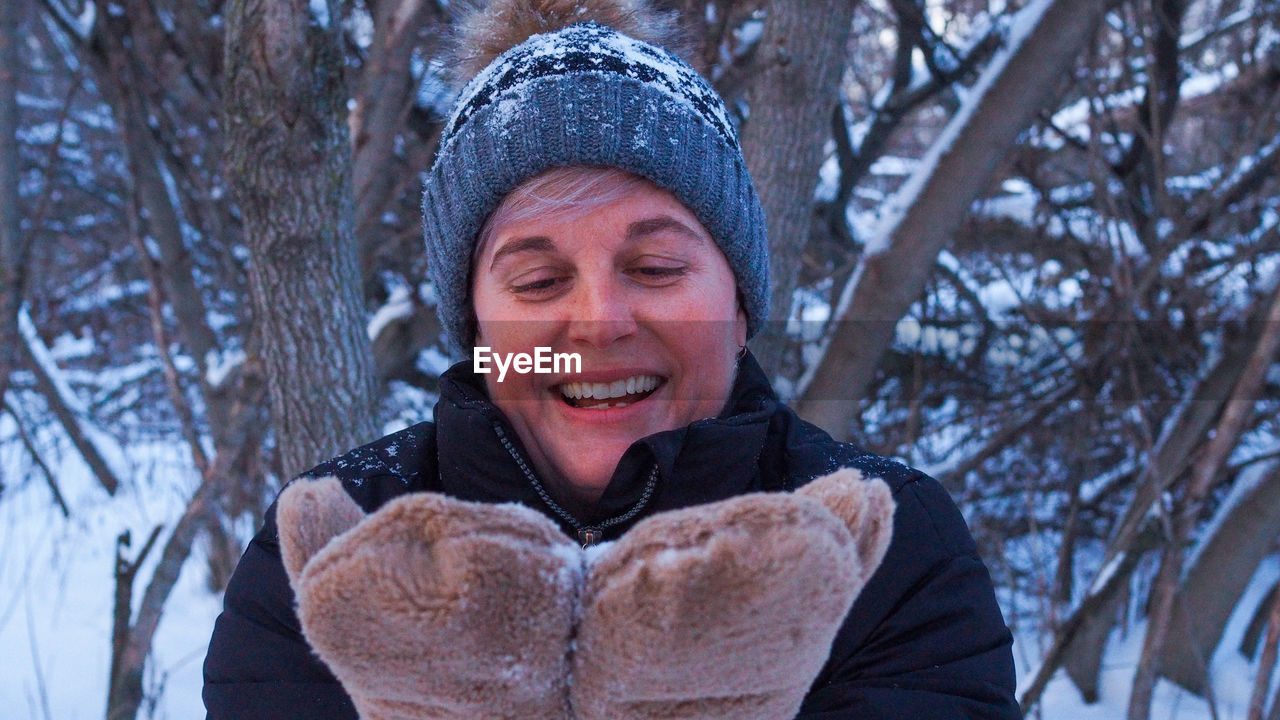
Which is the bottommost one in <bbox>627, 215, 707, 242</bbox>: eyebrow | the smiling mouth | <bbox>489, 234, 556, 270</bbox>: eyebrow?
the smiling mouth

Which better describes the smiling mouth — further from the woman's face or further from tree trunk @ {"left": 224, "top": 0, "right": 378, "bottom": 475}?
tree trunk @ {"left": 224, "top": 0, "right": 378, "bottom": 475}

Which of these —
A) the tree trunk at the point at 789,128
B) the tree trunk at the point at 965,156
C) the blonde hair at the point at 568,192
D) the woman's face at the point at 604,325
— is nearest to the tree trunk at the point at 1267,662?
the tree trunk at the point at 965,156

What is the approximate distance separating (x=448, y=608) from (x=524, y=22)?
1.30 m

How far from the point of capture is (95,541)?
5.71 metres

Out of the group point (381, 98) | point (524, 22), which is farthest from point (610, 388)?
point (381, 98)

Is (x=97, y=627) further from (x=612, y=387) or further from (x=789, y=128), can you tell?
(x=612, y=387)

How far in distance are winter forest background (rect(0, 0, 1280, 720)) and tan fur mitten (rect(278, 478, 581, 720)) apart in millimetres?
1425

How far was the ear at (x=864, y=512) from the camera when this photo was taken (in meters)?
0.89

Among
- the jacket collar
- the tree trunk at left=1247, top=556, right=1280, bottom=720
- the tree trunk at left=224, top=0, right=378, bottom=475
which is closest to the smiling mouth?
the jacket collar

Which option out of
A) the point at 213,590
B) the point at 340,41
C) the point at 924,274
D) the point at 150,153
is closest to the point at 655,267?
the point at 340,41

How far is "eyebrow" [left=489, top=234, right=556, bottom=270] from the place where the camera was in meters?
1.38

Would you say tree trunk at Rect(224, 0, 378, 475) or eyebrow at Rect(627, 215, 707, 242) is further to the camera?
tree trunk at Rect(224, 0, 378, 475)

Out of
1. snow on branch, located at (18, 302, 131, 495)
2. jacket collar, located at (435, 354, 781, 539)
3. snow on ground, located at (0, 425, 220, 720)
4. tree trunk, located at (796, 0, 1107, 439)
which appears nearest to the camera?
jacket collar, located at (435, 354, 781, 539)

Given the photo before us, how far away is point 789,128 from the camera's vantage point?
2834 millimetres
